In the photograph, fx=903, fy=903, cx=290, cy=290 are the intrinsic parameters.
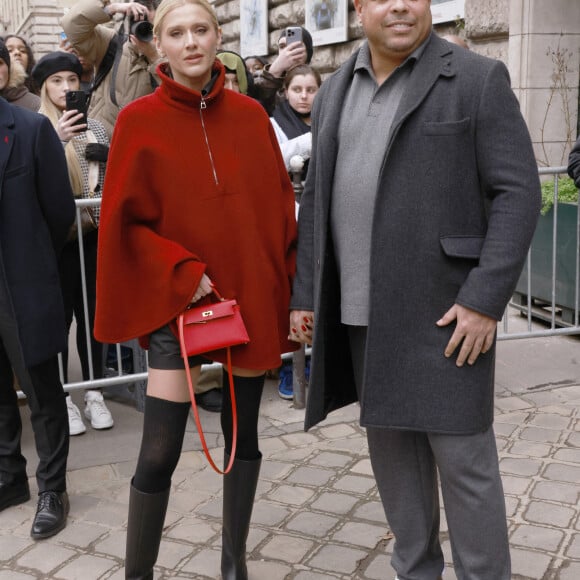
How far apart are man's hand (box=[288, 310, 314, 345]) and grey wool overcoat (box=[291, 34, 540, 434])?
1.10 feet

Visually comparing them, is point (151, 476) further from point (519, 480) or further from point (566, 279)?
point (566, 279)

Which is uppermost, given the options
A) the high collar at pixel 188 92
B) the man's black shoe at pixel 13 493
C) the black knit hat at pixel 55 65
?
the black knit hat at pixel 55 65

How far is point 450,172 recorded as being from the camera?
231cm

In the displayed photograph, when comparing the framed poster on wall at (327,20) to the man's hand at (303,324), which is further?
the framed poster on wall at (327,20)

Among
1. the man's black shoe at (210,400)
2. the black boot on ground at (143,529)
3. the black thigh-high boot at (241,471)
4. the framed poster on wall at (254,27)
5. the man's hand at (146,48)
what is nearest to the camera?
the black boot on ground at (143,529)

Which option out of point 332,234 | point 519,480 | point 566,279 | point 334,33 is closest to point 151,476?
point 332,234

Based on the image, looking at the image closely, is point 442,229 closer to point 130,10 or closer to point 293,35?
point 130,10

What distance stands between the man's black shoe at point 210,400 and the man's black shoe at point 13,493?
1.31m

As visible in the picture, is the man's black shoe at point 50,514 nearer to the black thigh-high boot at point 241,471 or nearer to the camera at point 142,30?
the black thigh-high boot at point 241,471

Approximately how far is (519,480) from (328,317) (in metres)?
1.62

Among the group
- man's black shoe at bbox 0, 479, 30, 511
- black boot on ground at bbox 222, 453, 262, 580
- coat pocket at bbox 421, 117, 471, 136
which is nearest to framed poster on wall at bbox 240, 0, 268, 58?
man's black shoe at bbox 0, 479, 30, 511

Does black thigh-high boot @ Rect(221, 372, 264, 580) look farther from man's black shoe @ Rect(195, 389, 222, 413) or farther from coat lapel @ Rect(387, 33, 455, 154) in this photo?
man's black shoe @ Rect(195, 389, 222, 413)

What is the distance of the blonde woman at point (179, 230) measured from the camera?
265cm

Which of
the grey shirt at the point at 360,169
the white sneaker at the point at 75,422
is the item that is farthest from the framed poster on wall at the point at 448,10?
the grey shirt at the point at 360,169
